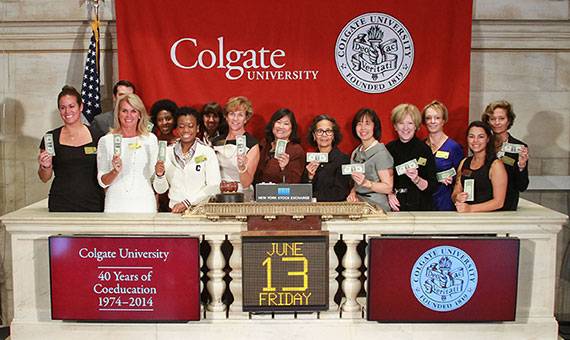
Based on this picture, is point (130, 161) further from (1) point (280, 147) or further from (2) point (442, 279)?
(2) point (442, 279)

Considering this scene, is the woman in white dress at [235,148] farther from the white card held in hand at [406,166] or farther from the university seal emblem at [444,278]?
the university seal emblem at [444,278]

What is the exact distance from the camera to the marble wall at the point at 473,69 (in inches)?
272

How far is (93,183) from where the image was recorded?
→ 210 inches

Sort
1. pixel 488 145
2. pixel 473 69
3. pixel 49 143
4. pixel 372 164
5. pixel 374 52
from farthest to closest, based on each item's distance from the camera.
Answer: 1. pixel 473 69
2. pixel 374 52
3. pixel 372 164
4. pixel 488 145
5. pixel 49 143

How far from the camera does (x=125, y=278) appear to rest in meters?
4.48

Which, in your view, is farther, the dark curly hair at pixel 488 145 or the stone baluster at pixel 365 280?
the dark curly hair at pixel 488 145

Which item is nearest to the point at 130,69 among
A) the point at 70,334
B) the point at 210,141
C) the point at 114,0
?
the point at 114,0

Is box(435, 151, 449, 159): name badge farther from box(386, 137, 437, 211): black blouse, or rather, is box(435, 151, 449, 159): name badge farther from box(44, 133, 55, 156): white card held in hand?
box(44, 133, 55, 156): white card held in hand

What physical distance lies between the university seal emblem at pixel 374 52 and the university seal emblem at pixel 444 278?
2.59 metres

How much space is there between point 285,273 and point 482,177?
1.70m

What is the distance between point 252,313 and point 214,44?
3.05m

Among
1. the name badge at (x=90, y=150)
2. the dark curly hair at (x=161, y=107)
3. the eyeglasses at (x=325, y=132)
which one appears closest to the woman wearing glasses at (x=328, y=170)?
the eyeglasses at (x=325, y=132)

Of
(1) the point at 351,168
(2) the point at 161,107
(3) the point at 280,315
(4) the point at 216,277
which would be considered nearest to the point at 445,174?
(1) the point at 351,168

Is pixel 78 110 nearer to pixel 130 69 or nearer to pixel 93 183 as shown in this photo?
pixel 93 183
